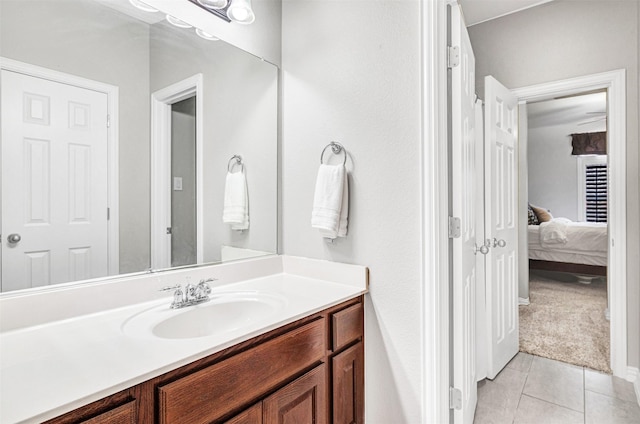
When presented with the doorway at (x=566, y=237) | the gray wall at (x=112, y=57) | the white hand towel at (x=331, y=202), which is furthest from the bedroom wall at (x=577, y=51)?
the gray wall at (x=112, y=57)

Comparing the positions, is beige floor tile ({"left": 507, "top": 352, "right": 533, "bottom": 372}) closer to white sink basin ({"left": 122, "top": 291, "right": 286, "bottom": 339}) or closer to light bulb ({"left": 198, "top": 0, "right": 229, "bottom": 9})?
white sink basin ({"left": 122, "top": 291, "right": 286, "bottom": 339})

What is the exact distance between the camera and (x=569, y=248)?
15.4 feet

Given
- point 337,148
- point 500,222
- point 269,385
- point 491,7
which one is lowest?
point 269,385

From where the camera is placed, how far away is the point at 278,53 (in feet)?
6.17

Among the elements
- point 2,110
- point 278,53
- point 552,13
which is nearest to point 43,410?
point 2,110

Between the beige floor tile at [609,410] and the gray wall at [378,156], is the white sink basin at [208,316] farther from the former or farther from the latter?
the beige floor tile at [609,410]

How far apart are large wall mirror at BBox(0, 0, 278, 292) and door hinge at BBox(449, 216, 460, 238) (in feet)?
3.10

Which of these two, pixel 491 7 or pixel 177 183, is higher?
pixel 491 7

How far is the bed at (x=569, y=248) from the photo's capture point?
4492 mm

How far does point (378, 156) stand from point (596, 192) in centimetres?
685

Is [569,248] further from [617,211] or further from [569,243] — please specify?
[617,211]

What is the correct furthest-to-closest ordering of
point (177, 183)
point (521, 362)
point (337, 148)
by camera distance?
1. point (521, 362)
2. point (337, 148)
3. point (177, 183)

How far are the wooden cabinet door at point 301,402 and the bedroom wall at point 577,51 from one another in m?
2.18

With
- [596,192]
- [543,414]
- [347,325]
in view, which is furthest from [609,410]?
[596,192]
